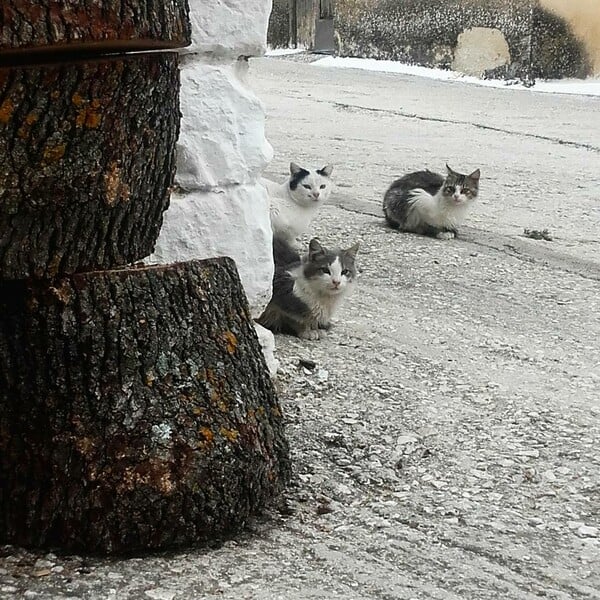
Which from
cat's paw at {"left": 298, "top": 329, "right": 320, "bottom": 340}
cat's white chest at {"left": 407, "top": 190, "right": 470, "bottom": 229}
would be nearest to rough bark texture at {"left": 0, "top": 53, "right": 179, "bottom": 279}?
cat's paw at {"left": 298, "top": 329, "right": 320, "bottom": 340}

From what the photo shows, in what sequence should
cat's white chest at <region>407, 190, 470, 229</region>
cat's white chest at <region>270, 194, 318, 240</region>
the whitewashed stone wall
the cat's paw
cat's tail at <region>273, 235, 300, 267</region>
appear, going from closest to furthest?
the whitewashed stone wall
the cat's paw
cat's tail at <region>273, 235, 300, 267</region>
cat's white chest at <region>270, 194, 318, 240</region>
cat's white chest at <region>407, 190, 470, 229</region>

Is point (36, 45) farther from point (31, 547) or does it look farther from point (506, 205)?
point (506, 205)

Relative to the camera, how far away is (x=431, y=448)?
12.8 feet

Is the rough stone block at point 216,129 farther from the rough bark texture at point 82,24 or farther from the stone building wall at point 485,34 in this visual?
the stone building wall at point 485,34

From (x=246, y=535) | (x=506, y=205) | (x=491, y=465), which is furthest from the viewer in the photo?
(x=506, y=205)

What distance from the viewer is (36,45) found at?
2.54 metres

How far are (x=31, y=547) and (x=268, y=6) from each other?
206cm

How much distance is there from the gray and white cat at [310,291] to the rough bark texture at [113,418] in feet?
6.85

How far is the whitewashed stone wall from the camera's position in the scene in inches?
151

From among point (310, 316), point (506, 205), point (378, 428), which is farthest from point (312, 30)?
point (378, 428)

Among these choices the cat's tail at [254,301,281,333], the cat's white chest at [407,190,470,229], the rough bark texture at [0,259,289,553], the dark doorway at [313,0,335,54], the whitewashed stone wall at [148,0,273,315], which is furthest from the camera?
the dark doorway at [313,0,335,54]

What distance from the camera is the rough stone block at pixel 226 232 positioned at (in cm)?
387

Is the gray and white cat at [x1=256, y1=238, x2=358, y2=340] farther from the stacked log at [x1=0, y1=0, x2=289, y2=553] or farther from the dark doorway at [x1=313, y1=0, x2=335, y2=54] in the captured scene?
the dark doorway at [x1=313, y1=0, x2=335, y2=54]

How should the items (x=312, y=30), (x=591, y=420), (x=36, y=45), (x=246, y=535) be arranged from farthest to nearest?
(x=312, y=30), (x=591, y=420), (x=246, y=535), (x=36, y=45)
